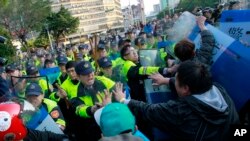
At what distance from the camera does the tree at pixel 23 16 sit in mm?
39331

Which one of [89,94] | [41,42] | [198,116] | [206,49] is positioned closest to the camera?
[198,116]

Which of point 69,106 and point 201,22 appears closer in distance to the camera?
point 201,22

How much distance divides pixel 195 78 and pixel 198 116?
0.98 ft

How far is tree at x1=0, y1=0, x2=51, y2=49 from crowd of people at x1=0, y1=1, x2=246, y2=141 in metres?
34.8

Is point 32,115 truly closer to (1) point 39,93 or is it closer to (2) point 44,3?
(1) point 39,93

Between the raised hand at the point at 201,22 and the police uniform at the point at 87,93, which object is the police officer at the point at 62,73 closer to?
the police uniform at the point at 87,93

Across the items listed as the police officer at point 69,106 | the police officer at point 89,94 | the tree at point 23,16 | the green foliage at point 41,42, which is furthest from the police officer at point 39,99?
the green foliage at point 41,42

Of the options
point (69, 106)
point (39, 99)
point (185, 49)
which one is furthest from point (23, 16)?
point (185, 49)

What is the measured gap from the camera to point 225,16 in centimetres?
478

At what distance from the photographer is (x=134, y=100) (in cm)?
324

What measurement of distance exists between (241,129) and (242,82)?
0.82 m

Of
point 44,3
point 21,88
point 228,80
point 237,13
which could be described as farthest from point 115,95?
point 44,3

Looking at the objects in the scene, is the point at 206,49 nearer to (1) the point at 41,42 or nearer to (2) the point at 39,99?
(2) the point at 39,99

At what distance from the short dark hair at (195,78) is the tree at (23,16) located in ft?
124
